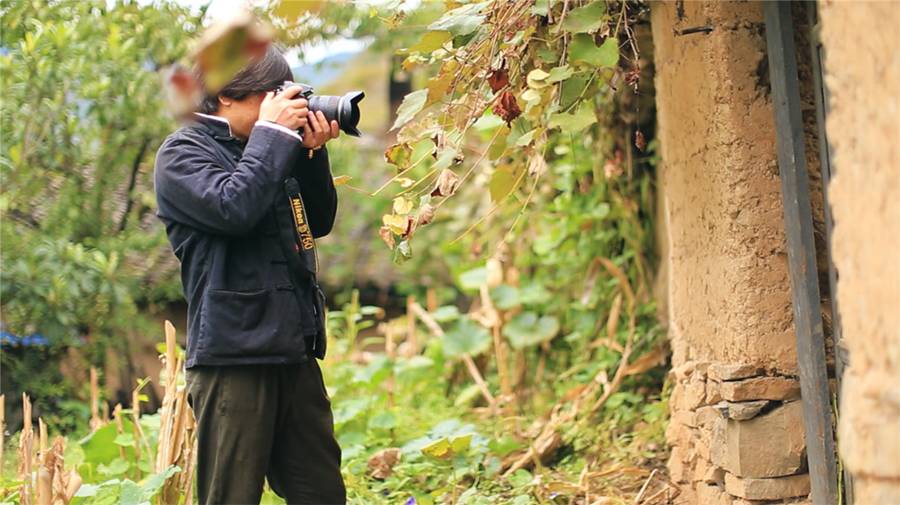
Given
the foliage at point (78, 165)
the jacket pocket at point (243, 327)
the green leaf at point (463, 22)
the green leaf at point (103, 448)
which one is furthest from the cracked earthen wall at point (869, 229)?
the foliage at point (78, 165)

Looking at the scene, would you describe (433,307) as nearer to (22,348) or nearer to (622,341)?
(622,341)

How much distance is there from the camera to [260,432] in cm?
232

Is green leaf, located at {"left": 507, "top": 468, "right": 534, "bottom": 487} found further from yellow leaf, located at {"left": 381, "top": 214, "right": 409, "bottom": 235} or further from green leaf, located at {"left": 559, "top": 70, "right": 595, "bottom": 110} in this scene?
green leaf, located at {"left": 559, "top": 70, "right": 595, "bottom": 110}

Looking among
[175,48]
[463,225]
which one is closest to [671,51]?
[463,225]

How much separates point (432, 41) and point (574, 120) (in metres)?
0.44

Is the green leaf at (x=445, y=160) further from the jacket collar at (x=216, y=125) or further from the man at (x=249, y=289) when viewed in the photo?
the jacket collar at (x=216, y=125)

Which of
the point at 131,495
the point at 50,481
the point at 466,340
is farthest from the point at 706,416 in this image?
the point at 466,340

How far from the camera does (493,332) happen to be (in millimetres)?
4961

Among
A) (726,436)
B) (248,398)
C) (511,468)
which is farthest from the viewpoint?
(511,468)

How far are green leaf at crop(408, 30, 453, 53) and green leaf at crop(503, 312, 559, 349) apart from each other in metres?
2.31

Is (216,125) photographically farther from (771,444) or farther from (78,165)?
(78,165)

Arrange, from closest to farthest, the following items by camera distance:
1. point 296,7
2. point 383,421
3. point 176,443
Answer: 1. point 296,7
2. point 176,443
3. point 383,421

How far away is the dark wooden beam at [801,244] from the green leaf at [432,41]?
0.84 meters

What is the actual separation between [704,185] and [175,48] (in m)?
3.47
